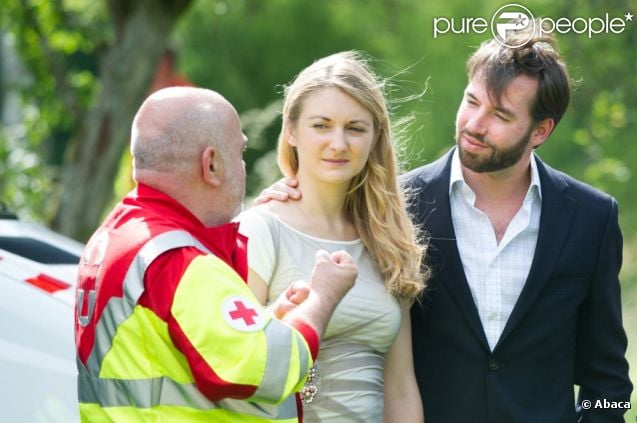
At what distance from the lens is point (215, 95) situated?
2.78 meters

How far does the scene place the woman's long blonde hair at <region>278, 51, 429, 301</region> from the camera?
3477 mm

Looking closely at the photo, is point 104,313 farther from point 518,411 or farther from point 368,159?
point 518,411

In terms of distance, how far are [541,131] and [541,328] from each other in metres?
0.66

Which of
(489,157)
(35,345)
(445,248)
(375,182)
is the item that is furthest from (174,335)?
(489,157)

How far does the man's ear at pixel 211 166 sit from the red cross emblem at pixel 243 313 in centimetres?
32

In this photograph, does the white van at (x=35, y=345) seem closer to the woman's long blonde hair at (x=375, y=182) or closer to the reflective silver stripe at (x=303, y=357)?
the woman's long blonde hair at (x=375, y=182)

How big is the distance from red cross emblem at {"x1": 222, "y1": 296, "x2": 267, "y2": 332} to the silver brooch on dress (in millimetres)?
842

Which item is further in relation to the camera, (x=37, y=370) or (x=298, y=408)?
(x=37, y=370)

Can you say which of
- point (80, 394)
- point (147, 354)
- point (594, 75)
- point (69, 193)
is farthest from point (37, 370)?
point (594, 75)

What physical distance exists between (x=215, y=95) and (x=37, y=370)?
1098mm

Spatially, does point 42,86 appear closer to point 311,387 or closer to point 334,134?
point 334,134

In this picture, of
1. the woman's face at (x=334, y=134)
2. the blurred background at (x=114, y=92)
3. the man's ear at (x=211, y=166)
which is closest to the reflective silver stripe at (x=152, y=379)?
the man's ear at (x=211, y=166)

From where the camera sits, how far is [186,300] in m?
2.50

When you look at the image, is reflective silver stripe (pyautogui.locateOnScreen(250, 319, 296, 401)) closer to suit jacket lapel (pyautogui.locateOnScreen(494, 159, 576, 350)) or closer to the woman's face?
the woman's face
